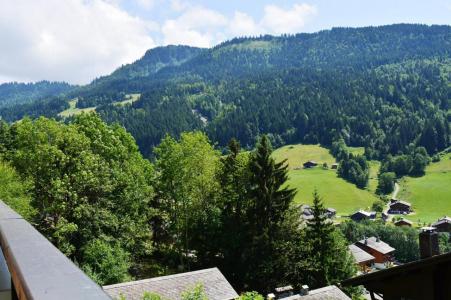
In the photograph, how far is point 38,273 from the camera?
160 centimetres

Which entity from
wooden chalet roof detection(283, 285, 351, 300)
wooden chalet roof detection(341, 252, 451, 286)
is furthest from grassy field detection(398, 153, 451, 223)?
wooden chalet roof detection(341, 252, 451, 286)

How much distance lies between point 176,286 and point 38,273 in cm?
2958

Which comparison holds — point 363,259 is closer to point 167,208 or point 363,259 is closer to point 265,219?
point 265,219

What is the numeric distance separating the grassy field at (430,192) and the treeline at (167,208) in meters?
111

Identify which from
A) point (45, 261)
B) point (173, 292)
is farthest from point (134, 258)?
point (45, 261)

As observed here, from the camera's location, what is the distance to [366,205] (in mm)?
158750

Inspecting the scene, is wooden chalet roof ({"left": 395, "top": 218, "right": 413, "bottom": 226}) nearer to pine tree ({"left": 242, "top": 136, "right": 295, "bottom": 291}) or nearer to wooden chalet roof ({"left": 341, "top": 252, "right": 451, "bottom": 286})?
pine tree ({"left": 242, "top": 136, "right": 295, "bottom": 291})

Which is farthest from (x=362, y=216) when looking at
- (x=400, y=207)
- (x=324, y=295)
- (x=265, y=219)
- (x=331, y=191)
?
(x=324, y=295)

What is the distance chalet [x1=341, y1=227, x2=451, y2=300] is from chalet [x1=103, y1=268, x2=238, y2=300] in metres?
16.0

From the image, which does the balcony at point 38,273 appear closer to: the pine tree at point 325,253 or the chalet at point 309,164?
the pine tree at point 325,253

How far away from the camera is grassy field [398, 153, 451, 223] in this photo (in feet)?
486

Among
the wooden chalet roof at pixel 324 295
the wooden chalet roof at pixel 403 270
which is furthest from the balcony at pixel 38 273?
the wooden chalet roof at pixel 324 295

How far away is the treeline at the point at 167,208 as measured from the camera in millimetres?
34844

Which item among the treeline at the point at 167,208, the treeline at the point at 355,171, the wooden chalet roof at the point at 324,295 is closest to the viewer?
the wooden chalet roof at the point at 324,295
